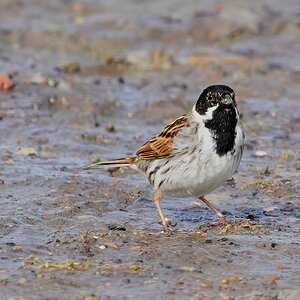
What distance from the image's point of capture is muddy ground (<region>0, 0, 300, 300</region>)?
7492mm

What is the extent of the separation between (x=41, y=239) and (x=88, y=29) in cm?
991

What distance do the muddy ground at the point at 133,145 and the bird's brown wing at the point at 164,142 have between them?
645 mm

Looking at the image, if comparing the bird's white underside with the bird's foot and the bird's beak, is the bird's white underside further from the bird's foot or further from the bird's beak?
the bird's foot

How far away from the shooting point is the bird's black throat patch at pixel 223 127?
852 centimetres

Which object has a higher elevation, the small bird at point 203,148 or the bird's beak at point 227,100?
the bird's beak at point 227,100

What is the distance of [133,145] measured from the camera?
39.6ft

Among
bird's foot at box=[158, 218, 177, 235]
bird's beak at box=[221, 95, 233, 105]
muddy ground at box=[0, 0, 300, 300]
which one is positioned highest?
bird's beak at box=[221, 95, 233, 105]

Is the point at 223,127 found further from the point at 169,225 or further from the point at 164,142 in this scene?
the point at 169,225

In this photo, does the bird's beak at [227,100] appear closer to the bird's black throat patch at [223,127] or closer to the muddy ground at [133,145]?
the bird's black throat patch at [223,127]

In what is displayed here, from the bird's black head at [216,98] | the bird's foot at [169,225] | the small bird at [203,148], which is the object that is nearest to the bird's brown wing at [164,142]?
the small bird at [203,148]

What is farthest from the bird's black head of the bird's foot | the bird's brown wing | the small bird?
the bird's foot

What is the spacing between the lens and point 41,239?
8.36 m

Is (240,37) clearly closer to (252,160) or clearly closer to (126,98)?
(126,98)

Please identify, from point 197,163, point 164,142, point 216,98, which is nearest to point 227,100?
point 216,98
